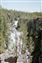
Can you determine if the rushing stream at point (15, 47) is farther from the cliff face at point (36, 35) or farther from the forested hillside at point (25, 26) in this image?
the cliff face at point (36, 35)

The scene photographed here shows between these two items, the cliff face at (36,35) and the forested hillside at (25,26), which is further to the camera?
the cliff face at (36,35)

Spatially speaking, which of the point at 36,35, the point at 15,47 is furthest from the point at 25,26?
the point at 15,47

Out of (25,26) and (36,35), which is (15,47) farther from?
(36,35)

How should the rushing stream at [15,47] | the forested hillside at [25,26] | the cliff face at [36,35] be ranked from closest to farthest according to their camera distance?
the forested hillside at [25,26], the rushing stream at [15,47], the cliff face at [36,35]

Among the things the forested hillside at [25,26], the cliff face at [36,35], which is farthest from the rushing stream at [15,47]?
the cliff face at [36,35]

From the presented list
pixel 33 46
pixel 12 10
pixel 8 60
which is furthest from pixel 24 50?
pixel 12 10

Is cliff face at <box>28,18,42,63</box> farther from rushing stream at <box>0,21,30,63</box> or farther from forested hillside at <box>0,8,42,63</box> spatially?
rushing stream at <box>0,21,30,63</box>
